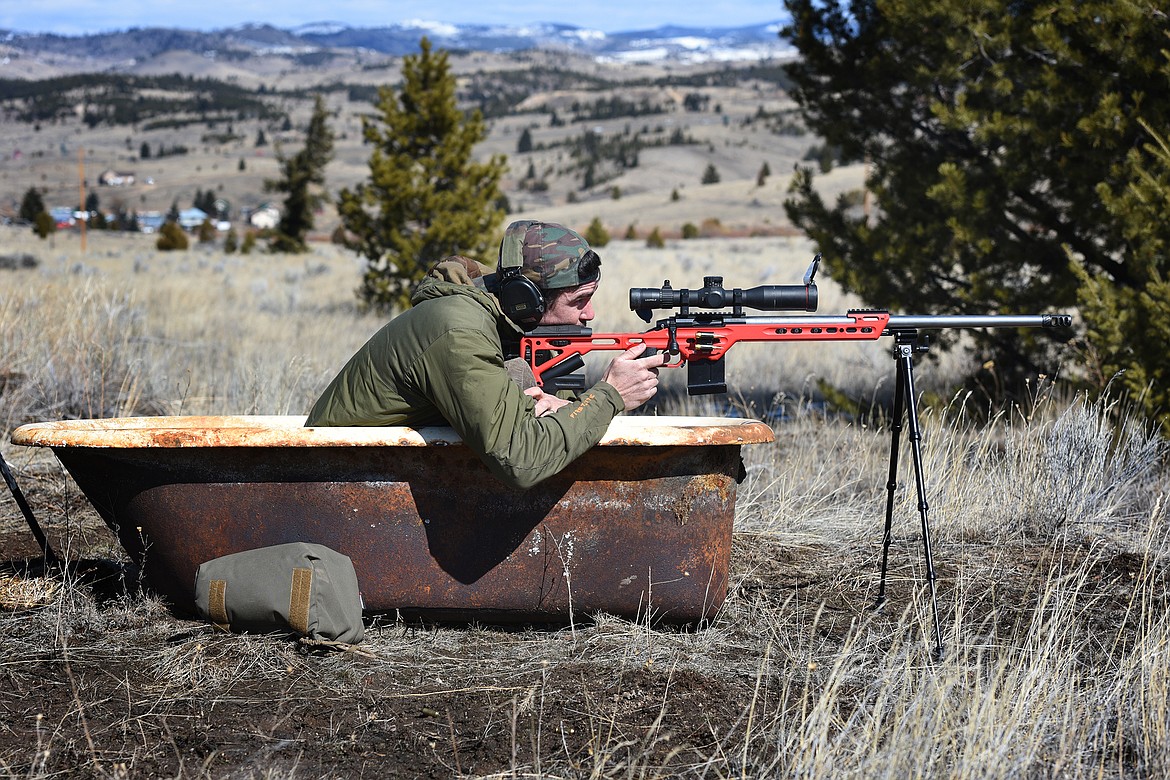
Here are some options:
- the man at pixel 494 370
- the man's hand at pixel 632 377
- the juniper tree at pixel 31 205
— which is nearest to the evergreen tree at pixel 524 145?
the juniper tree at pixel 31 205

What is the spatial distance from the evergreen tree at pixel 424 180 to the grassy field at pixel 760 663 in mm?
7857

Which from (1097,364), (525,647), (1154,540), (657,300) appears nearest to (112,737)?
(525,647)

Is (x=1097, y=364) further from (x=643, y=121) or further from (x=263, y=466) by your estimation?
(x=643, y=121)

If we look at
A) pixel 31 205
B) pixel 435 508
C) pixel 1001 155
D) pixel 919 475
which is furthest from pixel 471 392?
pixel 31 205

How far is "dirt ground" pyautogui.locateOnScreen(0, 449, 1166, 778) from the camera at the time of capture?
9.66 ft

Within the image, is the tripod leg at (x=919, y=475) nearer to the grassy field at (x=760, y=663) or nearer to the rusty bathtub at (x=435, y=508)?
the grassy field at (x=760, y=663)

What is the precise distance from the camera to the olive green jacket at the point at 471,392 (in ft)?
11.1

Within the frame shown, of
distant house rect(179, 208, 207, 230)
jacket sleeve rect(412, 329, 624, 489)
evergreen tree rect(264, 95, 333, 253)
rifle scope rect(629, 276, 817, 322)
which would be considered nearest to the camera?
jacket sleeve rect(412, 329, 624, 489)

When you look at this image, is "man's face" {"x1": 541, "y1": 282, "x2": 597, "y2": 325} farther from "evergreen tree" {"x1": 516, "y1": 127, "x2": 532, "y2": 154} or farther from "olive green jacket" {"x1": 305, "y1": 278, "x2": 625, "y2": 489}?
"evergreen tree" {"x1": 516, "y1": 127, "x2": 532, "y2": 154}

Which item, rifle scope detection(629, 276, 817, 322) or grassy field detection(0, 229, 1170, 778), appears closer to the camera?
grassy field detection(0, 229, 1170, 778)

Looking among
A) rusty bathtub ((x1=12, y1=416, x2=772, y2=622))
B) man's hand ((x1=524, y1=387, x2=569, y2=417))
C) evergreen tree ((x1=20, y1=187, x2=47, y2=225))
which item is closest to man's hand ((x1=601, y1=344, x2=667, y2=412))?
rusty bathtub ((x1=12, y1=416, x2=772, y2=622))

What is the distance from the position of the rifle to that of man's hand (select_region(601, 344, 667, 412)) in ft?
0.46

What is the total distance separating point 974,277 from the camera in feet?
23.1

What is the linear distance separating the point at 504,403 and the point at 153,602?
1.70 meters
